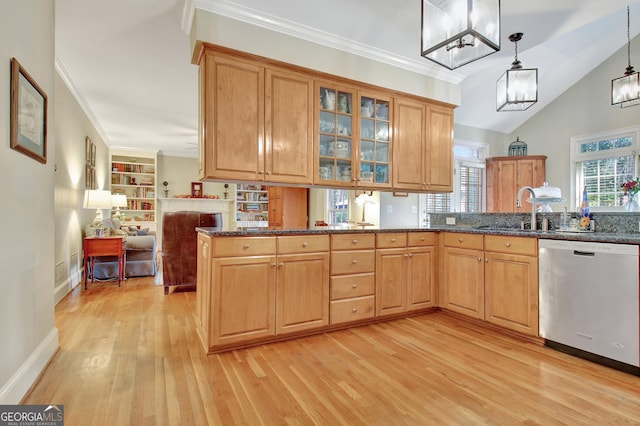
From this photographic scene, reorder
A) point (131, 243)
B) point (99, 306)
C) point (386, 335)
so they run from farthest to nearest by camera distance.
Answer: point (131, 243) → point (99, 306) → point (386, 335)

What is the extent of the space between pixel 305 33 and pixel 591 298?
320 cm

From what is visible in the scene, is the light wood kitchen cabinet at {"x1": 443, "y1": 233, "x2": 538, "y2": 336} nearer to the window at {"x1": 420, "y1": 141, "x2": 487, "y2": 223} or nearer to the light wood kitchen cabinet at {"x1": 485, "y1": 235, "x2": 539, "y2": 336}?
the light wood kitchen cabinet at {"x1": 485, "y1": 235, "x2": 539, "y2": 336}

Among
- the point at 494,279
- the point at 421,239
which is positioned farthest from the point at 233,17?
the point at 494,279

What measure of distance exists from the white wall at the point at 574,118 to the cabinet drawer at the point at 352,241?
585 centimetres

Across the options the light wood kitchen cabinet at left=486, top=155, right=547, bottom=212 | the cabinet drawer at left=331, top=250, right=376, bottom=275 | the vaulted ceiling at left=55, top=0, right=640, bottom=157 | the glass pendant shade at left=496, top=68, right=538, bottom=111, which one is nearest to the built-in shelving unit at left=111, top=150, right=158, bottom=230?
the vaulted ceiling at left=55, top=0, right=640, bottom=157

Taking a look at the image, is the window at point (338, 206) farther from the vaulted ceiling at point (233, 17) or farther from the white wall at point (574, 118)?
the white wall at point (574, 118)

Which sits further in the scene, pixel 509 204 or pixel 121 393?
pixel 509 204

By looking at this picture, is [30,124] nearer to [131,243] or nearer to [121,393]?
[121,393]

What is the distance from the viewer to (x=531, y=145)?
7.51 meters

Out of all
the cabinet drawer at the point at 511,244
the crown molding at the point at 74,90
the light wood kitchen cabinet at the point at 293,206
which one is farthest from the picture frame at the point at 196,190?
the cabinet drawer at the point at 511,244

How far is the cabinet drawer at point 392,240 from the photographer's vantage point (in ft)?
10.4

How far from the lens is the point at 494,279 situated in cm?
299

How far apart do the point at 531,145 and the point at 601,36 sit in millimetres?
2364

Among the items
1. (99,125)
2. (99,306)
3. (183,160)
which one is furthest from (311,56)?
(183,160)
